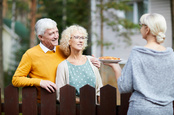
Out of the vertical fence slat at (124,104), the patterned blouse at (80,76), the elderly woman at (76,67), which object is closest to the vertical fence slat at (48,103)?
the elderly woman at (76,67)

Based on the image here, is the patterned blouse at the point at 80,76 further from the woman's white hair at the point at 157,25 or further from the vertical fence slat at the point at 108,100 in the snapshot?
the woman's white hair at the point at 157,25

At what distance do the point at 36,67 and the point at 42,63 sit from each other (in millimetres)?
82

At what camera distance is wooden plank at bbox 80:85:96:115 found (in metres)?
3.09

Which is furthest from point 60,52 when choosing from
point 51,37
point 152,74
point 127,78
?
point 152,74

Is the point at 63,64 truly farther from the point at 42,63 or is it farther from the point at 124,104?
the point at 124,104

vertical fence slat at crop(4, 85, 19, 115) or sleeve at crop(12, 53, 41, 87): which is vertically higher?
sleeve at crop(12, 53, 41, 87)

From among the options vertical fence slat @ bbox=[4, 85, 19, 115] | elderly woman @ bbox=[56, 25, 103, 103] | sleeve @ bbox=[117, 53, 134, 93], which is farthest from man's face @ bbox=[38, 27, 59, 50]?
sleeve @ bbox=[117, 53, 134, 93]

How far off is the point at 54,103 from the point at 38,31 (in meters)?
0.87

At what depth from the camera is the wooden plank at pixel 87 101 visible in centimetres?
309

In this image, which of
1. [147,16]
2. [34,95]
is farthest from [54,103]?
[147,16]

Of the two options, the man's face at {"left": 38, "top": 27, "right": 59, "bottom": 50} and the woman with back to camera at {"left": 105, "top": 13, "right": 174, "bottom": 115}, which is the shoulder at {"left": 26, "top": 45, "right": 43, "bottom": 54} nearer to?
the man's face at {"left": 38, "top": 27, "right": 59, "bottom": 50}

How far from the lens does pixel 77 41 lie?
10.5 ft

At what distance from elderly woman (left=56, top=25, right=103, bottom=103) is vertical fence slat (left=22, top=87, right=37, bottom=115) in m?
0.32

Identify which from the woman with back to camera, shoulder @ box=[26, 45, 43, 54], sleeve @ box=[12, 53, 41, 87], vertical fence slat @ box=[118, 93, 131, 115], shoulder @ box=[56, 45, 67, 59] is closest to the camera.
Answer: the woman with back to camera
